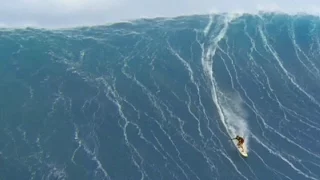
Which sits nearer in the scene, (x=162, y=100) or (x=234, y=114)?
(x=234, y=114)

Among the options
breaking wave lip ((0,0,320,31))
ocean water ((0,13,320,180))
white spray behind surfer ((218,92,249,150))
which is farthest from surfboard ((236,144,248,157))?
breaking wave lip ((0,0,320,31))

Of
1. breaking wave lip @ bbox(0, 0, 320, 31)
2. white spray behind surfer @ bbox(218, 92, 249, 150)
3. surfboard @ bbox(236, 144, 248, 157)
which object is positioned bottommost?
surfboard @ bbox(236, 144, 248, 157)

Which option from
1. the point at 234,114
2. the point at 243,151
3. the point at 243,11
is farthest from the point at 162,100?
the point at 243,11

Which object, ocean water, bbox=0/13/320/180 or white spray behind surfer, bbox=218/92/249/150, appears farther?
white spray behind surfer, bbox=218/92/249/150

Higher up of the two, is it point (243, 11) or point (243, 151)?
point (243, 11)

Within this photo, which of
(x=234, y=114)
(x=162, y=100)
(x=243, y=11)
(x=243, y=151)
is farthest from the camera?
(x=243, y=11)

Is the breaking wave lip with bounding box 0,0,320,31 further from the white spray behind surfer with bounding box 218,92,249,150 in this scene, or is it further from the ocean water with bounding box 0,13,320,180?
the white spray behind surfer with bounding box 218,92,249,150

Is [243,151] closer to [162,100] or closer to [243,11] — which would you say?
[162,100]

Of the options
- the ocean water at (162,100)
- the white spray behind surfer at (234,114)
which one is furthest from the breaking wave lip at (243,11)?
the white spray behind surfer at (234,114)

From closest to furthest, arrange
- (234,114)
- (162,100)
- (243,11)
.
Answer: (234,114) → (162,100) → (243,11)
